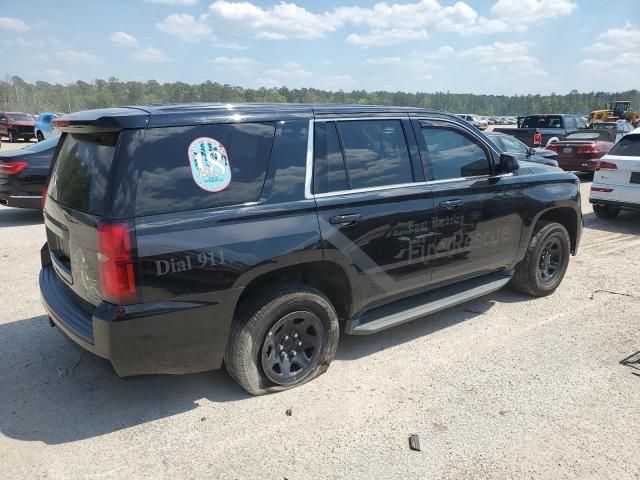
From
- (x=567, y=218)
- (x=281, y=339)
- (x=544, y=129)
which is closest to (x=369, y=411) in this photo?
(x=281, y=339)

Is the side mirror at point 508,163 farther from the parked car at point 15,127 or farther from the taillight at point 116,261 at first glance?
the parked car at point 15,127

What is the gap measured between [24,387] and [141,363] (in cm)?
124

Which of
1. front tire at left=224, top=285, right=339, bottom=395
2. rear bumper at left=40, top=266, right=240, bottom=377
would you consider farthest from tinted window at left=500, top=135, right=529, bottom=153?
rear bumper at left=40, top=266, right=240, bottom=377

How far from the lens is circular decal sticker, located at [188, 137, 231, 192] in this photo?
9.22 ft

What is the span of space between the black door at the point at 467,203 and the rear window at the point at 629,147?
17.8ft

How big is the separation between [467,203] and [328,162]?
4.64 feet

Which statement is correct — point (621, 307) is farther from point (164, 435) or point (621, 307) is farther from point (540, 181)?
point (164, 435)

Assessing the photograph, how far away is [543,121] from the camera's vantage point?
19.2m

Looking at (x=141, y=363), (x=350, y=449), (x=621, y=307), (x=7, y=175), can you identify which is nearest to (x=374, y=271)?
(x=350, y=449)

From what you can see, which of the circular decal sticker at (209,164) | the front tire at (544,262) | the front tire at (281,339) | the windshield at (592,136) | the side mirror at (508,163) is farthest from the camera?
the windshield at (592,136)

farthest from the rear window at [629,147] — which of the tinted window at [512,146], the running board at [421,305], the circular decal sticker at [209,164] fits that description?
the circular decal sticker at [209,164]

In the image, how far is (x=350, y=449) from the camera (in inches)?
110

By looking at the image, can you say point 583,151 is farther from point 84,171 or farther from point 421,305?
point 84,171

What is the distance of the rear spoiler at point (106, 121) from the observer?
8.76 feet
